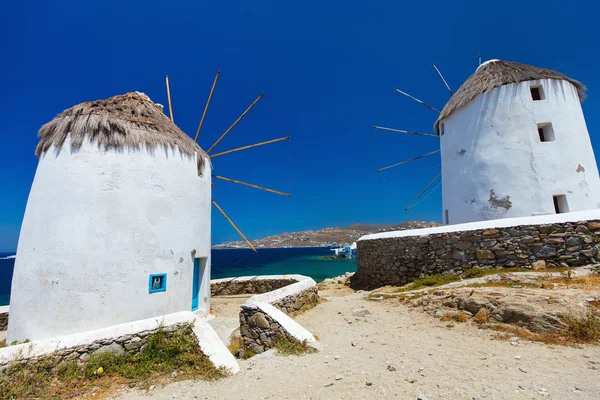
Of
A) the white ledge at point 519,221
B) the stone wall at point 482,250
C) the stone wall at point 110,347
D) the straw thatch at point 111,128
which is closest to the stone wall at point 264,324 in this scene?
the stone wall at point 110,347

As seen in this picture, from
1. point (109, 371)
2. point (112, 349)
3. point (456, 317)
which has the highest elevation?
point (112, 349)

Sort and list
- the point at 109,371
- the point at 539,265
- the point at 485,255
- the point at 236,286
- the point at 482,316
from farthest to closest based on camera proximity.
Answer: the point at 236,286 < the point at 485,255 < the point at 539,265 < the point at 482,316 < the point at 109,371

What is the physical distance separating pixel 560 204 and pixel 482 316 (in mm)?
8382

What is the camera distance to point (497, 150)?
12102 millimetres

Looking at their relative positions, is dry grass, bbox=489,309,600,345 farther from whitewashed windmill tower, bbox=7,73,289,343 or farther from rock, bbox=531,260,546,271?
whitewashed windmill tower, bbox=7,73,289,343

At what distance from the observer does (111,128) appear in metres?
7.61

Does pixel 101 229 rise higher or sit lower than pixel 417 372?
higher

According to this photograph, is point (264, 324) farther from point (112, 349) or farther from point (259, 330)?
point (112, 349)

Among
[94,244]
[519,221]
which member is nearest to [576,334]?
[519,221]

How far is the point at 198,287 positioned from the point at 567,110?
14.9 m

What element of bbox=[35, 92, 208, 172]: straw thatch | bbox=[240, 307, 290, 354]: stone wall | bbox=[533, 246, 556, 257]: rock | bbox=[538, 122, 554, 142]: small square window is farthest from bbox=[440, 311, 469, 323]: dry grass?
bbox=[538, 122, 554, 142]: small square window

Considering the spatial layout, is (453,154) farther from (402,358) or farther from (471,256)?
(402,358)

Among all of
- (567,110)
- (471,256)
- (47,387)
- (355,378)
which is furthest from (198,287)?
(567,110)

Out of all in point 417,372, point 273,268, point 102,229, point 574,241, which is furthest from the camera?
point 273,268
